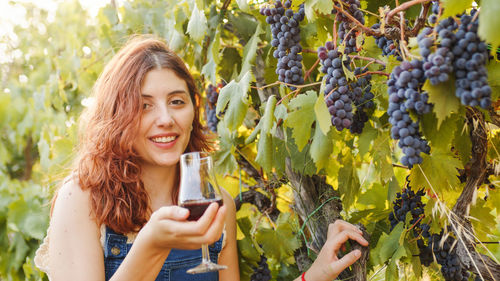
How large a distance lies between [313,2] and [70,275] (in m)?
1.29

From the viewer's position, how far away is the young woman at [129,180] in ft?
6.12

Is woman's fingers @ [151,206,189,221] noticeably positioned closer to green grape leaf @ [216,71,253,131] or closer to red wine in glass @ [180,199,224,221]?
red wine in glass @ [180,199,224,221]

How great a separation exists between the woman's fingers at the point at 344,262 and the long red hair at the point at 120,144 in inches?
31.4

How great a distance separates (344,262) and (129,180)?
93 centimetres

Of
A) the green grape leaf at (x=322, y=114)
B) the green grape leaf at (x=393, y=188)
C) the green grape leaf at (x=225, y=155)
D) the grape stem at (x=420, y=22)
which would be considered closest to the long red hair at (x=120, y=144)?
the green grape leaf at (x=225, y=155)

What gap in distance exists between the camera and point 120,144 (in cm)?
203

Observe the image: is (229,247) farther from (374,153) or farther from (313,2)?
(313,2)

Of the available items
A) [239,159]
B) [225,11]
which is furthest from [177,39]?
[239,159]

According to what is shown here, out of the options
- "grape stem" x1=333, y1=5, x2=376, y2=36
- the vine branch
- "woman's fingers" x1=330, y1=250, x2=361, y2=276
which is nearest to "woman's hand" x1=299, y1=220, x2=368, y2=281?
"woman's fingers" x1=330, y1=250, x2=361, y2=276

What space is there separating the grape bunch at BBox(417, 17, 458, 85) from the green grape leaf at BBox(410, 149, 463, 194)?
1.64 ft

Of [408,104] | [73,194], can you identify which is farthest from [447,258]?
[73,194]

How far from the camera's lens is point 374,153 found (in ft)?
5.24

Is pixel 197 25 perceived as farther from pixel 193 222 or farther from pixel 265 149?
pixel 193 222

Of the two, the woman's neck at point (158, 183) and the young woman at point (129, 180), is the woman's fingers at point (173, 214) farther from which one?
the woman's neck at point (158, 183)
